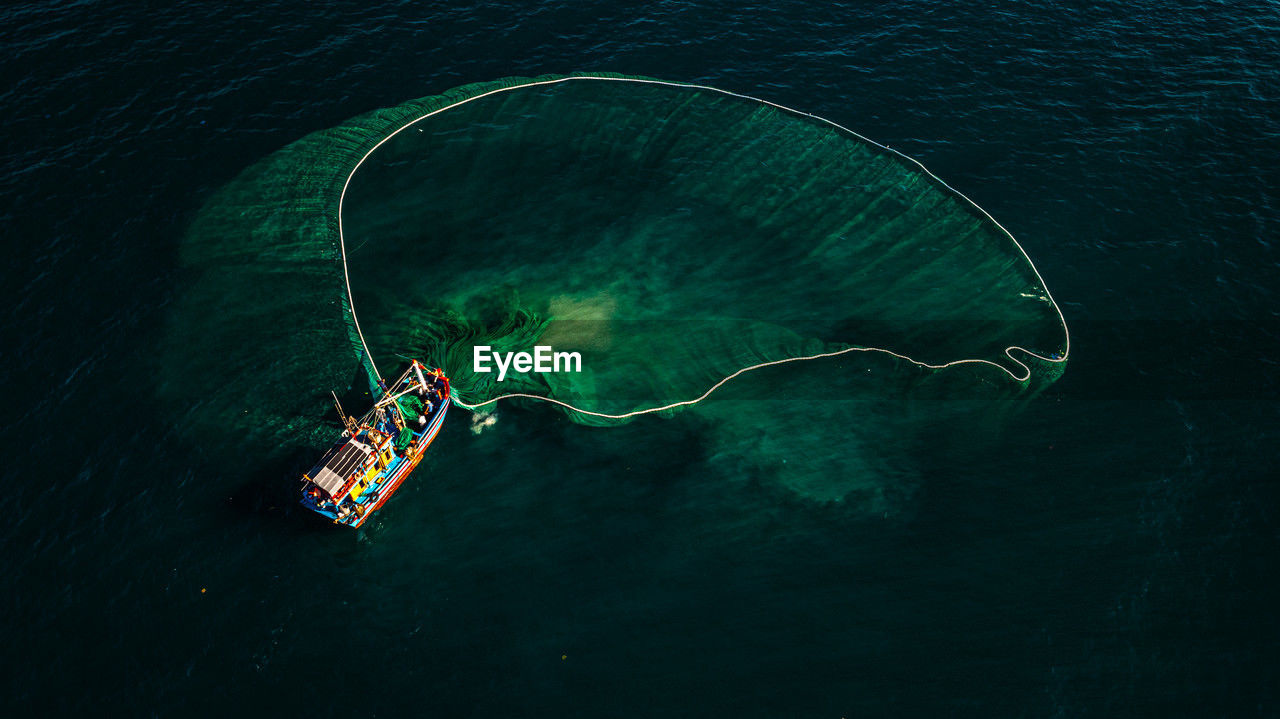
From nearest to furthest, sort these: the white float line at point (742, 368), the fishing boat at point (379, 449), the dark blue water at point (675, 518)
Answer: the dark blue water at point (675, 518) → the fishing boat at point (379, 449) → the white float line at point (742, 368)

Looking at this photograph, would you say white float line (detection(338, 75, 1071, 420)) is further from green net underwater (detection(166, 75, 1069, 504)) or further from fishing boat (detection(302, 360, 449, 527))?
fishing boat (detection(302, 360, 449, 527))

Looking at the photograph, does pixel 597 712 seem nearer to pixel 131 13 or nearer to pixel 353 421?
pixel 353 421

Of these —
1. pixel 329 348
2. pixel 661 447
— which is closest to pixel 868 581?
pixel 661 447

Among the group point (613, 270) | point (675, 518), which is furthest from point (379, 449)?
point (613, 270)

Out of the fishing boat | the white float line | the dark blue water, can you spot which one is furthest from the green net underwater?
the fishing boat

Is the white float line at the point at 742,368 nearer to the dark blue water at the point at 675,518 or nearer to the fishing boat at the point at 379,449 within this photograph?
the dark blue water at the point at 675,518

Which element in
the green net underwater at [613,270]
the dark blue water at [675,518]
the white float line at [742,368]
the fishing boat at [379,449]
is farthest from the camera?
the green net underwater at [613,270]

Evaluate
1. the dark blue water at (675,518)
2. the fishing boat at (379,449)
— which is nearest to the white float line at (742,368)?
the dark blue water at (675,518)
